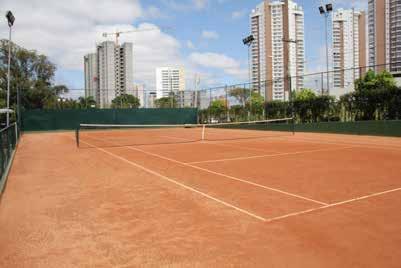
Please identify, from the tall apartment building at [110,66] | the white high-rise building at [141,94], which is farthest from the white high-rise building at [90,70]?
the white high-rise building at [141,94]

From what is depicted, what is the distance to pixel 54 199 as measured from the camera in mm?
6945

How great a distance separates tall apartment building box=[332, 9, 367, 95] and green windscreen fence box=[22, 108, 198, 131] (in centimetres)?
2155

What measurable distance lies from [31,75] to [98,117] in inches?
993

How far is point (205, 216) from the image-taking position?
554cm

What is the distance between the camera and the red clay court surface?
161 inches

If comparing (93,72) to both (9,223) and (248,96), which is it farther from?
(9,223)

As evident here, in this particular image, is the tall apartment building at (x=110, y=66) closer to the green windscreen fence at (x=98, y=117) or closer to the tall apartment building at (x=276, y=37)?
the tall apartment building at (x=276, y=37)

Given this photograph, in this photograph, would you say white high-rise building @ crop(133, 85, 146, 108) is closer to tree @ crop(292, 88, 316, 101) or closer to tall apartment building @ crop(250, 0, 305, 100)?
tall apartment building @ crop(250, 0, 305, 100)

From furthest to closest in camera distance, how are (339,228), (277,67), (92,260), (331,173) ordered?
(277,67) → (331,173) → (339,228) → (92,260)

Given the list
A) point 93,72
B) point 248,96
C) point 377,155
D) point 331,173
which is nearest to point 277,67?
point 248,96

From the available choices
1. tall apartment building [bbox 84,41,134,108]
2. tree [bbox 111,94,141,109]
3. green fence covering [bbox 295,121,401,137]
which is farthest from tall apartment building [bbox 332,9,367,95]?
tall apartment building [bbox 84,41,134,108]

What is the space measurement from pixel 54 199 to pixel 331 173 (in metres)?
6.06

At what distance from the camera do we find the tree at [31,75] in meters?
53.3

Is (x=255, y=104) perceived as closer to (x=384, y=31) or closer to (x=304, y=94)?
(x=304, y=94)
